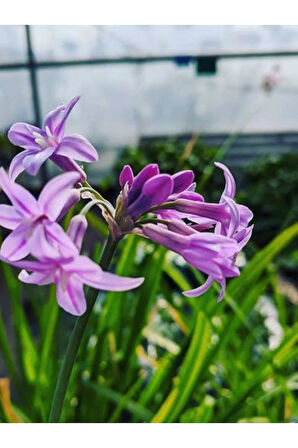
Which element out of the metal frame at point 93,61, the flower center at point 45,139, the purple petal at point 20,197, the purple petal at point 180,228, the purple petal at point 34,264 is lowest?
the metal frame at point 93,61

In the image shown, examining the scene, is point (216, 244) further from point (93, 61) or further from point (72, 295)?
point (93, 61)

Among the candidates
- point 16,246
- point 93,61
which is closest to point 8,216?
point 16,246

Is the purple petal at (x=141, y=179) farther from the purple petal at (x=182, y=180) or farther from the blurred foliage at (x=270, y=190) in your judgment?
the blurred foliage at (x=270, y=190)

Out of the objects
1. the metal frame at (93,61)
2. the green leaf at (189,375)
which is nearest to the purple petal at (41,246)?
the green leaf at (189,375)

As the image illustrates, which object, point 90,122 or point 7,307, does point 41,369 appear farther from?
point 90,122

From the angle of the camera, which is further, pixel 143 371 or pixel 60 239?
pixel 143 371

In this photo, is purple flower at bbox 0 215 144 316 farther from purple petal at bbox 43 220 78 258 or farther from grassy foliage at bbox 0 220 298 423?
grassy foliage at bbox 0 220 298 423

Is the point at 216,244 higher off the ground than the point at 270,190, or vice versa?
the point at 216,244

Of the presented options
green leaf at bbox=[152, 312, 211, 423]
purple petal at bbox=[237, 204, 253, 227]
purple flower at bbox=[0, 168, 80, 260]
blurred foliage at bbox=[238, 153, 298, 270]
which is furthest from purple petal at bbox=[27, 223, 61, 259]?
blurred foliage at bbox=[238, 153, 298, 270]
